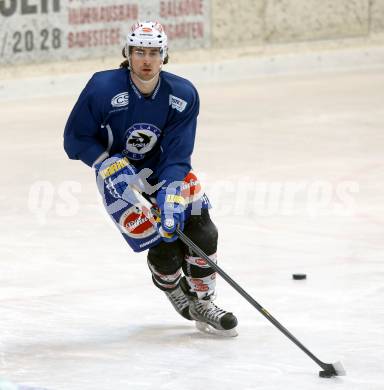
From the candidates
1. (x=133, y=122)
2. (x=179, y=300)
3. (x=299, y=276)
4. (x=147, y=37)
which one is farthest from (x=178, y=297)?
(x=147, y=37)

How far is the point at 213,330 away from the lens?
4.38 metres

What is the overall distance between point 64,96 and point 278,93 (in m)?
1.55

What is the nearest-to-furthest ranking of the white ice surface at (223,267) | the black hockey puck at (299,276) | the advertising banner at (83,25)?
1. the white ice surface at (223,267)
2. the black hockey puck at (299,276)
3. the advertising banner at (83,25)

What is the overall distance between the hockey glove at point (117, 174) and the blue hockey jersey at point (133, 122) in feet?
0.17

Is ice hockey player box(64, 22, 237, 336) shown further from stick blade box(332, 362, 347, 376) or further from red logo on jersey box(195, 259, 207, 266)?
stick blade box(332, 362, 347, 376)

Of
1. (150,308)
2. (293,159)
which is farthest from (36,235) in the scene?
(293,159)

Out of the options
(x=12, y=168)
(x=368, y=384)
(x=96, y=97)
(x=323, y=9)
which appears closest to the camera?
(x=368, y=384)

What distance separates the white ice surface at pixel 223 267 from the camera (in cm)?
400

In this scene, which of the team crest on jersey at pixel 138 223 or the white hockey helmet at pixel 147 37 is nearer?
the white hockey helmet at pixel 147 37

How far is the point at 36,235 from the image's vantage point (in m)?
5.88

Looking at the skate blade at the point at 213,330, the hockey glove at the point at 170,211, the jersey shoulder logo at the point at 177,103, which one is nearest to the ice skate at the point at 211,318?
the skate blade at the point at 213,330

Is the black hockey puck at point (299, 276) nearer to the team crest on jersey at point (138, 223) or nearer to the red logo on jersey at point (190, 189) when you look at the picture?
the red logo on jersey at point (190, 189)

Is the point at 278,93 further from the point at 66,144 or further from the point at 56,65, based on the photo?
the point at 66,144

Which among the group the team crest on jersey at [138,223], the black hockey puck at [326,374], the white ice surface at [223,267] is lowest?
the white ice surface at [223,267]
